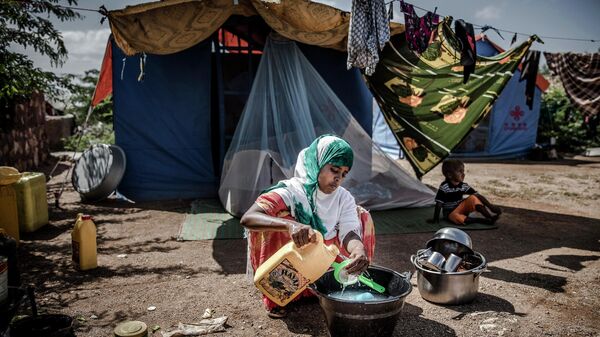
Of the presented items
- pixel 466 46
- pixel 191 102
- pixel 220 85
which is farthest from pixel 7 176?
pixel 466 46

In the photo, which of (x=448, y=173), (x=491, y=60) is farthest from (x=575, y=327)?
(x=491, y=60)

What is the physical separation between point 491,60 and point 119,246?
463 centimetres

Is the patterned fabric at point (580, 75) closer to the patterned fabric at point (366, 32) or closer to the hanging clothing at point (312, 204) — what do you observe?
the patterned fabric at point (366, 32)

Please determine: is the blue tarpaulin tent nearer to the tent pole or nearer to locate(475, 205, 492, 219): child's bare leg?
the tent pole

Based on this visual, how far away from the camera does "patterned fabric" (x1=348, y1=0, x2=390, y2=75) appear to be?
4.17 meters

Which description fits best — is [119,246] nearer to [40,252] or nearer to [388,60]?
[40,252]

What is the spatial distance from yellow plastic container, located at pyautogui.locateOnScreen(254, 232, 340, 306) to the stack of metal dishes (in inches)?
41.8

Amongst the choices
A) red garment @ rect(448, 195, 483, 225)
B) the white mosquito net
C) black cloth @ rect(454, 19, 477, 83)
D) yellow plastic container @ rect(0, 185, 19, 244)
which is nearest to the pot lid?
yellow plastic container @ rect(0, 185, 19, 244)

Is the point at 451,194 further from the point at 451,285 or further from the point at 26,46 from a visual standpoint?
the point at 26,46

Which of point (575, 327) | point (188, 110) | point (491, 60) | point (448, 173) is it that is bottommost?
point (575, 327)

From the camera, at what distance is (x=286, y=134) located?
196 inches

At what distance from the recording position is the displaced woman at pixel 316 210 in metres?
2.21

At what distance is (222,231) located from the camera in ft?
14.5

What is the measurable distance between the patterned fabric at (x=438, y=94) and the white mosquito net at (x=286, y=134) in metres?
0.66
